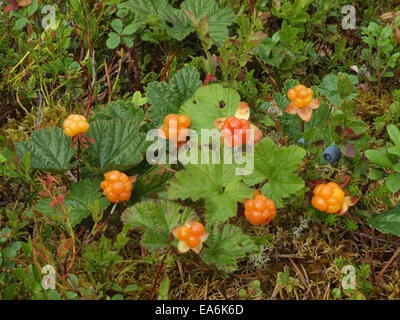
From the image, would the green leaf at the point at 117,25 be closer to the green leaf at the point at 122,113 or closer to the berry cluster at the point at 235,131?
the green leaf at the point at 122,113

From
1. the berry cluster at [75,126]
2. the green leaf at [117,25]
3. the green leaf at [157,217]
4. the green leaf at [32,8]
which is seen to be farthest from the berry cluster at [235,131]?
the green leaf at [32,8]

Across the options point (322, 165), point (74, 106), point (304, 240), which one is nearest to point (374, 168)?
point (322, 165)

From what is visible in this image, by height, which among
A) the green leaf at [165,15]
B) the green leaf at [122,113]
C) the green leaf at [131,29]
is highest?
the green leaf at [165,15]

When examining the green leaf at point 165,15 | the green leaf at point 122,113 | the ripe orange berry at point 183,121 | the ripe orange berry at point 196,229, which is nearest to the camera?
the ripe orange berry at point 196,229

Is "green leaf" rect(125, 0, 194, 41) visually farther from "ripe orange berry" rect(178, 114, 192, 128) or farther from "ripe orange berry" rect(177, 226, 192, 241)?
"ripe orange berry" rect(177, 226, 192, 241)

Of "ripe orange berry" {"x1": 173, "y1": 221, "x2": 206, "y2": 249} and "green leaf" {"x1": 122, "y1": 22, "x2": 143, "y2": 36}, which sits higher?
"green leaf" {"x1": 122, "y1": 22, "x2": 143, "y2": 36}

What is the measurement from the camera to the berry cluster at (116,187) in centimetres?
181

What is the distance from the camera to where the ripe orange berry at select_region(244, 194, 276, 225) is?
177 centimetres

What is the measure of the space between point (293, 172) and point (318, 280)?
396 millimetres

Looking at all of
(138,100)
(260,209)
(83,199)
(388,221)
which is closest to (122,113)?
(138,100)

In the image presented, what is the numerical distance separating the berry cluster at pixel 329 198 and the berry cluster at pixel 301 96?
1.05 feet

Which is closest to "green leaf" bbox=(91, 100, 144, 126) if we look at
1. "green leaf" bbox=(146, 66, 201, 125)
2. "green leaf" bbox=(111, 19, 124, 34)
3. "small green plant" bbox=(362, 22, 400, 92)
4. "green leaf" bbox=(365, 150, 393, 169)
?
"green leaf" bbox=(146, 66, 201, 125)

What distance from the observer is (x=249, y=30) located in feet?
7.42

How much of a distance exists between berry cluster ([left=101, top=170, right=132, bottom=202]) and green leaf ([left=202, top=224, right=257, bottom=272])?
325 millimetres
